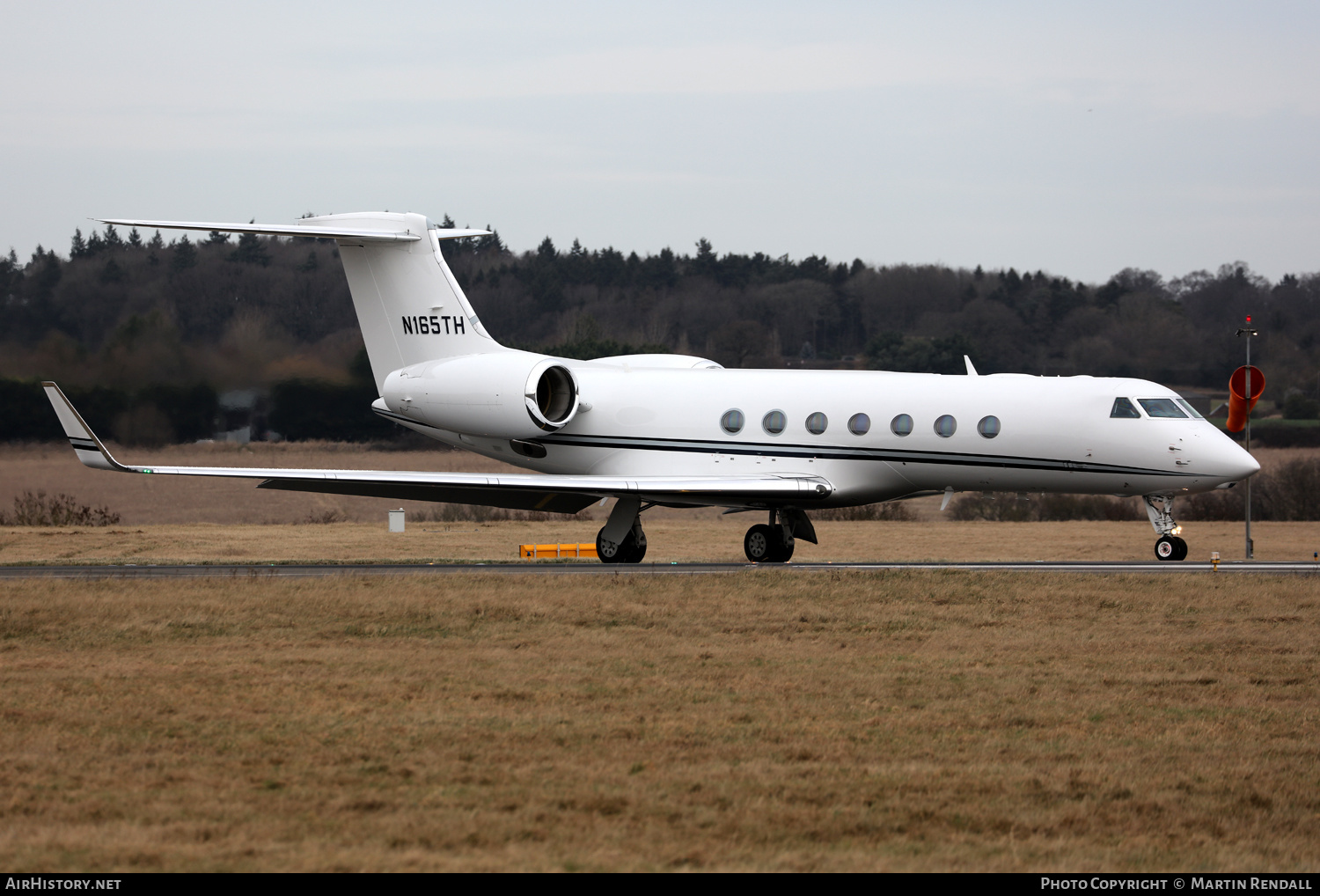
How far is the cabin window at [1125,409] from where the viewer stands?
21281 millimetres

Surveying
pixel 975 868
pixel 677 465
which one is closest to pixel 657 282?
pixel 677 465

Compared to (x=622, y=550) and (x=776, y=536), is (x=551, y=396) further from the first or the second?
(x=776, y=536)

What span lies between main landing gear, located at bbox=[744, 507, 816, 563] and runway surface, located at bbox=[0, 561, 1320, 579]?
667mm

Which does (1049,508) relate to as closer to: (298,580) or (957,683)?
(298,580)

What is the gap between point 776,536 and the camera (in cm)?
2338

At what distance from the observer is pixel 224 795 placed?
8.01 metres

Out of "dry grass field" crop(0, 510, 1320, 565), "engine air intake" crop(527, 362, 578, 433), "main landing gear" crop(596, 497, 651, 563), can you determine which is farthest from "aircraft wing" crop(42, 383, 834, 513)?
"dry grass field" crop(0, 510, 1320, 565)

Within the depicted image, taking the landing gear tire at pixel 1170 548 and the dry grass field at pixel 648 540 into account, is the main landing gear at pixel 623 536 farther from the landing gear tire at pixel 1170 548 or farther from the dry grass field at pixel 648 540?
the landing gear tire at pixel 1170 548

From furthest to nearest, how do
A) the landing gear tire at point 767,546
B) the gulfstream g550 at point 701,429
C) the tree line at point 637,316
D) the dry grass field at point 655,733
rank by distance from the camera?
the tree line at point 637,316 → the landing gear tire at point 767,546 → the gulfstream g550 at point 701,429 → the dry grass field at point 655,733

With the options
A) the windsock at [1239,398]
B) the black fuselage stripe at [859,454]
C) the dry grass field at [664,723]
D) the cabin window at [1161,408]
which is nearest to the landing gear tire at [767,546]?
the black fuselage stripe at [859,454]

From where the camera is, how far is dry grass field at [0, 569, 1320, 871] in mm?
7289

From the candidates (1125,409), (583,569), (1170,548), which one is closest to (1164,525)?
(1170,548)

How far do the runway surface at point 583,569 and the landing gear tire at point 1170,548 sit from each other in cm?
15

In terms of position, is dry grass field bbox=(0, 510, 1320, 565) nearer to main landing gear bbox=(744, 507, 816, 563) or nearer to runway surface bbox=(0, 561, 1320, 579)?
runway surface bbox=(0, 561, 1320, 579)
